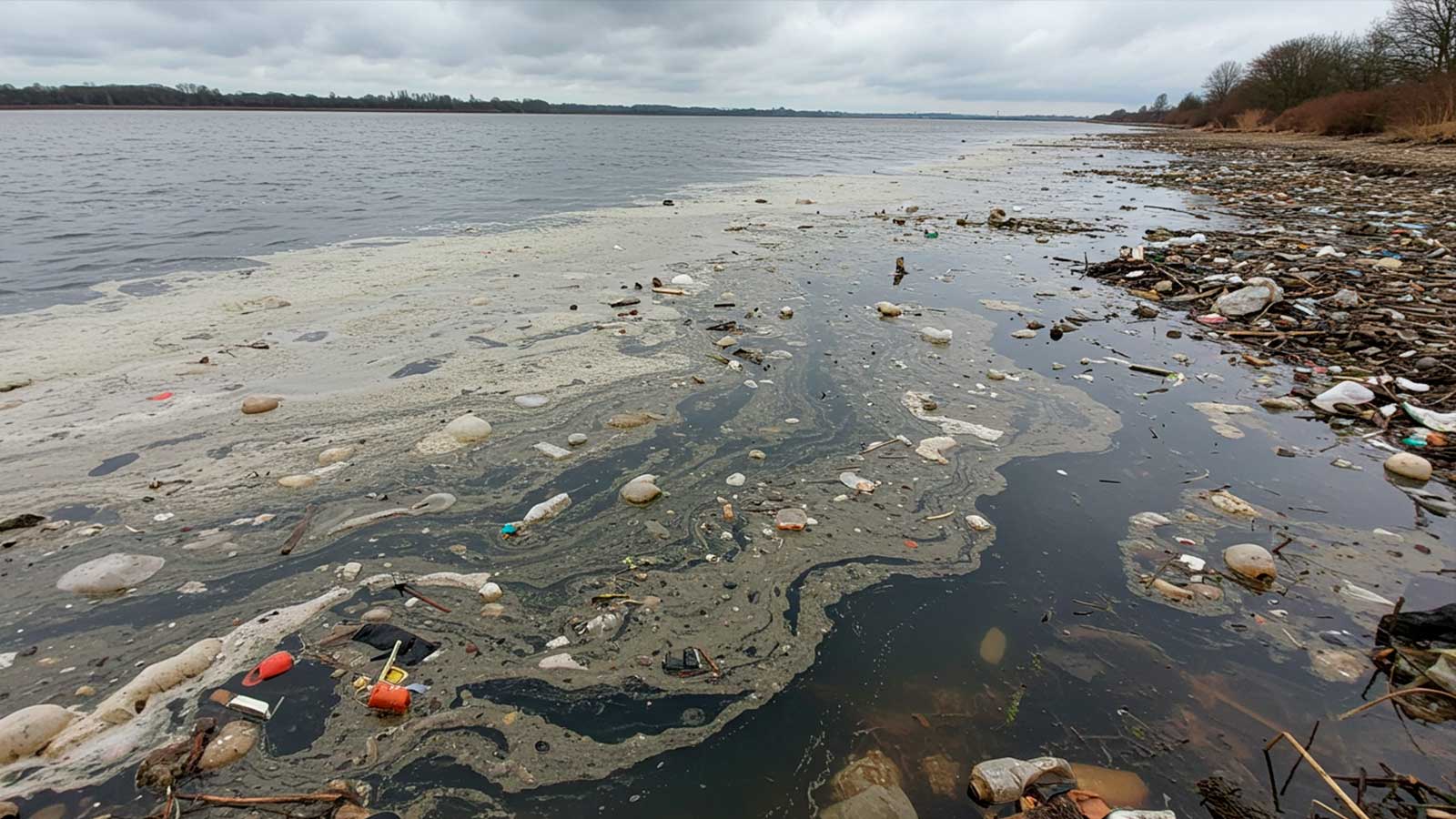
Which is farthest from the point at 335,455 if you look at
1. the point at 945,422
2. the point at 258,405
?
the point at 945,422

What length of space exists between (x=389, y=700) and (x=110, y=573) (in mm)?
1800

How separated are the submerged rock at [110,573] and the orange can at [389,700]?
1.59 m

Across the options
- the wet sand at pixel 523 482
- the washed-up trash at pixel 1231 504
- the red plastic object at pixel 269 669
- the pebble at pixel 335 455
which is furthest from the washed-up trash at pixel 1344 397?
the pebble at pixel 335 455

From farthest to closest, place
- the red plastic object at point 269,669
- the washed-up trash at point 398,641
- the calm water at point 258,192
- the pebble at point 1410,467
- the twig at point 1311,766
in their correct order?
the calm water at point 258,192 → the pebble at point 1410,467 → the washed-up trash at point 398,641 → the red plastic object at point 269,669 → the twig at point 1311,766

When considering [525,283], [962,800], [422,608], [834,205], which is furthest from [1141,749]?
[834,205]

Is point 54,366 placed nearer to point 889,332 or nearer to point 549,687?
point 549,687

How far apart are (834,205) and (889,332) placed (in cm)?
1023

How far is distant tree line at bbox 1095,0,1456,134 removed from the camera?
22.6m

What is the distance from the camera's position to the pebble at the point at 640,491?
3.44 meters

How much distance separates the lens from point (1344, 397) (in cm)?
446

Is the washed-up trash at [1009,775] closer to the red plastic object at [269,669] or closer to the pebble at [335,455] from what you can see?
the red plastic object at [269,669]

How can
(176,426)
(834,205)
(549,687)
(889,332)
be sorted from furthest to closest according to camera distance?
1. (834,205)
2. (889,332)
3. (176,426)
4. (549,687)

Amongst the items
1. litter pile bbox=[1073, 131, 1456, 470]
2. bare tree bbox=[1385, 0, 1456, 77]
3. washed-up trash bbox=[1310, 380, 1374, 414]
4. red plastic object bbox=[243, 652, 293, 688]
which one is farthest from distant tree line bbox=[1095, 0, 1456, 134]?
red plastic object bbox=[243, 652, 293, 688]

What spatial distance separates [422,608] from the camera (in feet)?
8.62
